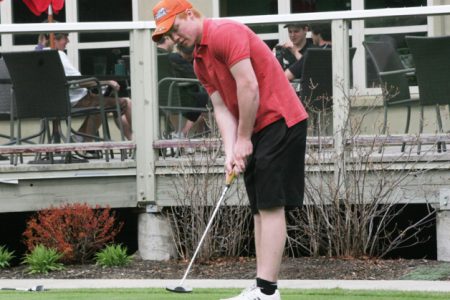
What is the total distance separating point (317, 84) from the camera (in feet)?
35.6

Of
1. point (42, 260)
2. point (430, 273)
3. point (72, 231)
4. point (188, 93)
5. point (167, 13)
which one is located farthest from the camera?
point (188, 93)

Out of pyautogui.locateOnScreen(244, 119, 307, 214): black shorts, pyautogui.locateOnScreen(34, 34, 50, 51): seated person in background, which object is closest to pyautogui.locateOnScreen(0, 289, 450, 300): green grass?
pyautogui.locateOnScreen(244, 119, 307, 214): black shorts

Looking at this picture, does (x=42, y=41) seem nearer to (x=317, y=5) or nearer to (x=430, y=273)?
(x=430, y=273)

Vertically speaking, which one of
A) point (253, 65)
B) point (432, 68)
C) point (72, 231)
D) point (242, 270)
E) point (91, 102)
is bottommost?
point (242, 270)

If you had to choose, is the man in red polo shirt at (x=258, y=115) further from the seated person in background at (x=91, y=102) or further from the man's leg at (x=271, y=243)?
the seated person in background at (x=91, y=102)

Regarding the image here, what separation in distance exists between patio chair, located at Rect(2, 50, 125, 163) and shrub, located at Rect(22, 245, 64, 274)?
48.2 inches

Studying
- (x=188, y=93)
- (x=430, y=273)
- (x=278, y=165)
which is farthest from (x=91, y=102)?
(x=278, y=165)

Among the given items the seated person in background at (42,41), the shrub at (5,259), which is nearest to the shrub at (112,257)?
the shrub at (5,259)

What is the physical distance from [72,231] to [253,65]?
419 cm

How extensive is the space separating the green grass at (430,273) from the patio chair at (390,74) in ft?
3.58

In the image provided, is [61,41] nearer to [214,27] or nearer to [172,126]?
[172,126]

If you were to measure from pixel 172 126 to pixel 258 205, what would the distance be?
13.2ft

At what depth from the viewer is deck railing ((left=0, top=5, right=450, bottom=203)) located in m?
10.8

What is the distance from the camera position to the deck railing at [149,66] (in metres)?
10.8
